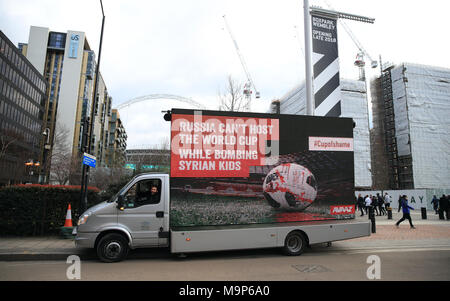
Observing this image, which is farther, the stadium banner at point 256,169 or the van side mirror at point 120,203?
the stadium banner at point 256,169

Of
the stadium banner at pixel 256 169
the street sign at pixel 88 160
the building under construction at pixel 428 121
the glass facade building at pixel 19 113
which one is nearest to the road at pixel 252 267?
the stadium banner at pixel 256 169

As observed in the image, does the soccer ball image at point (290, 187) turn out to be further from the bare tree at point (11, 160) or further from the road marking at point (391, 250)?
the bare tree at point (11, 160)

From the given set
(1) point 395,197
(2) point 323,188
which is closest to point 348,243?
(2) point 323,188

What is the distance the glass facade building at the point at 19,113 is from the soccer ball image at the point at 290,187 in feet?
137

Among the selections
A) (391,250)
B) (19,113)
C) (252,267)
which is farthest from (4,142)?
(391,250)

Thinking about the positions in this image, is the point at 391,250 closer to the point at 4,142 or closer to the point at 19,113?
the point at 4,142

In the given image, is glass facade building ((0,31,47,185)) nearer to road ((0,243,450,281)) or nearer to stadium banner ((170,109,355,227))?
road ((0,243,450,281))

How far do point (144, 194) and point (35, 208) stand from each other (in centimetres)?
532

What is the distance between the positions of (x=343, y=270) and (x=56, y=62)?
93.4 metres

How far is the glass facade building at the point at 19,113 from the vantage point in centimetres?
3994

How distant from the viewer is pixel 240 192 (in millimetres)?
7574

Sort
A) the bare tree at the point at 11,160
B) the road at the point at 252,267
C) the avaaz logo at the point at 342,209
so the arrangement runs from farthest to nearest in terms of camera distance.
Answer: the bare tree at the point at 11,160
the avaaz logo at the point at 342,209
the road at the point at 252,267

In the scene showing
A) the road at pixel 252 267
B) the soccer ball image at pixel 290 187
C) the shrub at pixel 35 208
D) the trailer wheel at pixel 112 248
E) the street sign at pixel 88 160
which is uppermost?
the street sign at pixel 88 160
